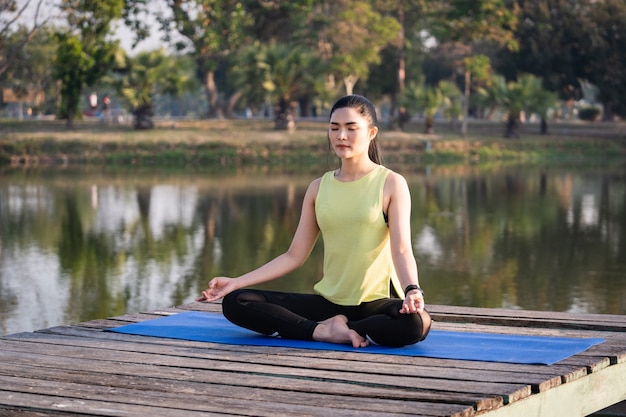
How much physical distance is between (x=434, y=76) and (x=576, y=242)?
165 feet

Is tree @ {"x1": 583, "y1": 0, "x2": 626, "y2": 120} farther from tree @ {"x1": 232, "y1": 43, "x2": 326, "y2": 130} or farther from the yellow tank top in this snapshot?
the yellow tank top

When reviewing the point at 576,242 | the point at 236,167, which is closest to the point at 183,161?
the point at 236,167

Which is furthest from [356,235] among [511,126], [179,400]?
[511,126]

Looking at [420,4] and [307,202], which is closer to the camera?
[307,202]

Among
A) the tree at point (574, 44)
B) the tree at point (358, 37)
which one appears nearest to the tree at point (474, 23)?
the tree at point (358, 37)

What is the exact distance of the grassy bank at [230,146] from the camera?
41156mm

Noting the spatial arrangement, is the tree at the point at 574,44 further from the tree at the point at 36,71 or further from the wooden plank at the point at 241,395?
the wooden plank at the point at 241,395

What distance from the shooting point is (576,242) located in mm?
16844

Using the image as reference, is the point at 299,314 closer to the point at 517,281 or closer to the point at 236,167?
the point at 517,281

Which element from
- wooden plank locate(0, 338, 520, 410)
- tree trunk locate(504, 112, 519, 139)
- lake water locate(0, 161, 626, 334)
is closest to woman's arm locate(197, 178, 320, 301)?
wooden plank locate(0, 338, 520, 410)

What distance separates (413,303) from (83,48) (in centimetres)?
4123

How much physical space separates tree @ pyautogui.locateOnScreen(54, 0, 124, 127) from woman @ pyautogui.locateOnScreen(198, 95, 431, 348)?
122 ft

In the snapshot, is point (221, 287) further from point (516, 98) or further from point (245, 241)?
point (516, 98)

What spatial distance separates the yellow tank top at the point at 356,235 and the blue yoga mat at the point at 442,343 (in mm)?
331
